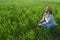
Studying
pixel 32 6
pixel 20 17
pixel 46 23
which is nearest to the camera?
pixel 46 23

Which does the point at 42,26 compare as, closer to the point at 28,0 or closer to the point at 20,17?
the point at 20,17

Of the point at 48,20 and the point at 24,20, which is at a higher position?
the point at 48,20

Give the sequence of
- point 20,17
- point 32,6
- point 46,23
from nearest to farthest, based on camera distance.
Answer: point 46,23, point 20,17, point 32,6

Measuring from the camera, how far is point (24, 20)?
6.74 metres

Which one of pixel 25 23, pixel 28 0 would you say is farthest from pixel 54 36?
pixel 28 0

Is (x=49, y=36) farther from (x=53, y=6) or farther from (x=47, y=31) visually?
(x=53, y=6)

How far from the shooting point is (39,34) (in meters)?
6.45

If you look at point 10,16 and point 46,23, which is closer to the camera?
point 46,23

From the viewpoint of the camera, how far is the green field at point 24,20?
6391 millimetres

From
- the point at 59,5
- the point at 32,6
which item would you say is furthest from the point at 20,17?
the point at 59,5

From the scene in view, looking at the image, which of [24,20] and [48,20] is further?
[24,20]

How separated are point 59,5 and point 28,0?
0.83m

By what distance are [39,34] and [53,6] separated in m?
1.05

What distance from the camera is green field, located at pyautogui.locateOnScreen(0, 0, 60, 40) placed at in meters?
6.39
